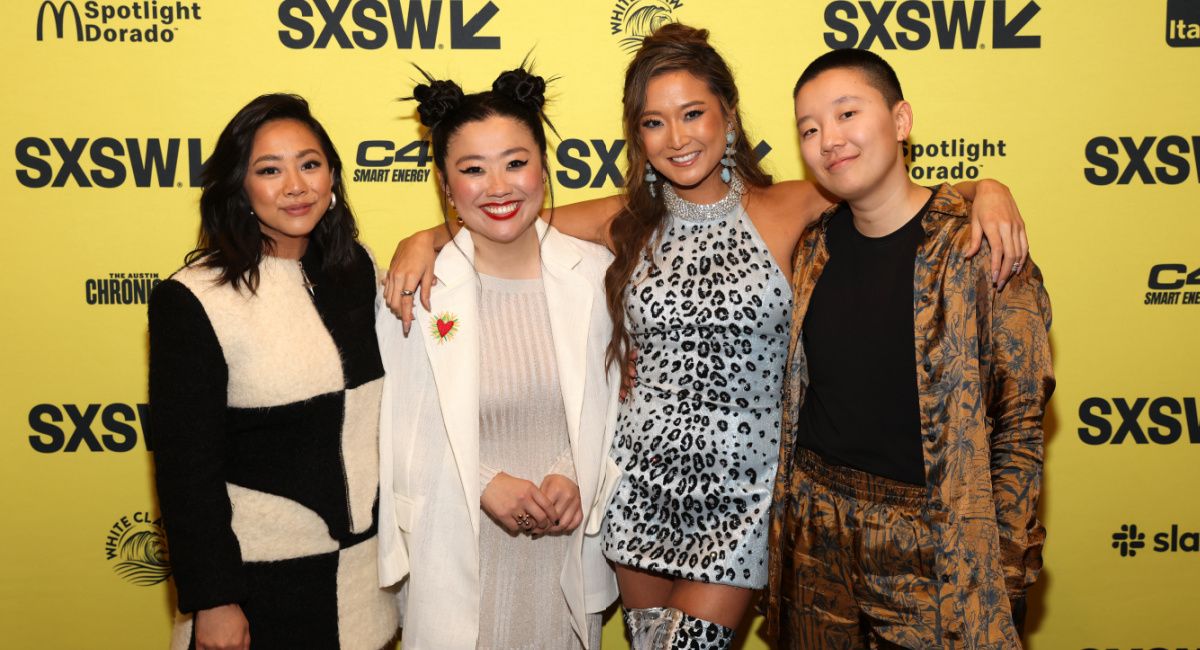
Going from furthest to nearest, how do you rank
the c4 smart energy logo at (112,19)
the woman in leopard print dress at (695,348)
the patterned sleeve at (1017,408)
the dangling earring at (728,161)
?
the c4 smart energy logo at (112,19) < the dangling earring at (728,161) < the woman in leopard print dress at (695,348) < the patterned sleeve at (1017,408)

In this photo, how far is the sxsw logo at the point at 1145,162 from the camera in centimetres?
308

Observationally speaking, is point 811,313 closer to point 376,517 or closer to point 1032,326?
point 1032,326

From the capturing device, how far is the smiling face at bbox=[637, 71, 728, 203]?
2.30 m

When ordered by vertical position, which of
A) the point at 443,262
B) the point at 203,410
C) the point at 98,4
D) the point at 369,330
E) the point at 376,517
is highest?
the point at 98,4

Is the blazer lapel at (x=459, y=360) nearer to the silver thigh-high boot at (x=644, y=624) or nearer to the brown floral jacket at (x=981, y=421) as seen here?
the silver thigh-high boot at (x=644, y=624)

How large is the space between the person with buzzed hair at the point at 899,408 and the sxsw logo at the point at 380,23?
55.2 inches

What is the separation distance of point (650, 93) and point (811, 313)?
74 centimetres

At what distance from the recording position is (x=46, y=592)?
3.13 meters

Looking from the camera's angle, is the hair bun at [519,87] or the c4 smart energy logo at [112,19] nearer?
the hair bun at [519,87]

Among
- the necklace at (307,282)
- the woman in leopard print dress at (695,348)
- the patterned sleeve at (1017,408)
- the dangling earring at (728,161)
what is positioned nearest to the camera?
the patterned sleeve at (1017,408)

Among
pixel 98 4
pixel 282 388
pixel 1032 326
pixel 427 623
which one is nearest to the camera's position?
pixel 1032 326

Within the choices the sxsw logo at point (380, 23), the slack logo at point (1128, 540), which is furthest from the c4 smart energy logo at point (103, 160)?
the slack logo at point (1128, 540)

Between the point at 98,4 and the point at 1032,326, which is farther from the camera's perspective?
the point at 98,4

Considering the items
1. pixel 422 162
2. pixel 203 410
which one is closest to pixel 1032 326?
pixel 203 410
